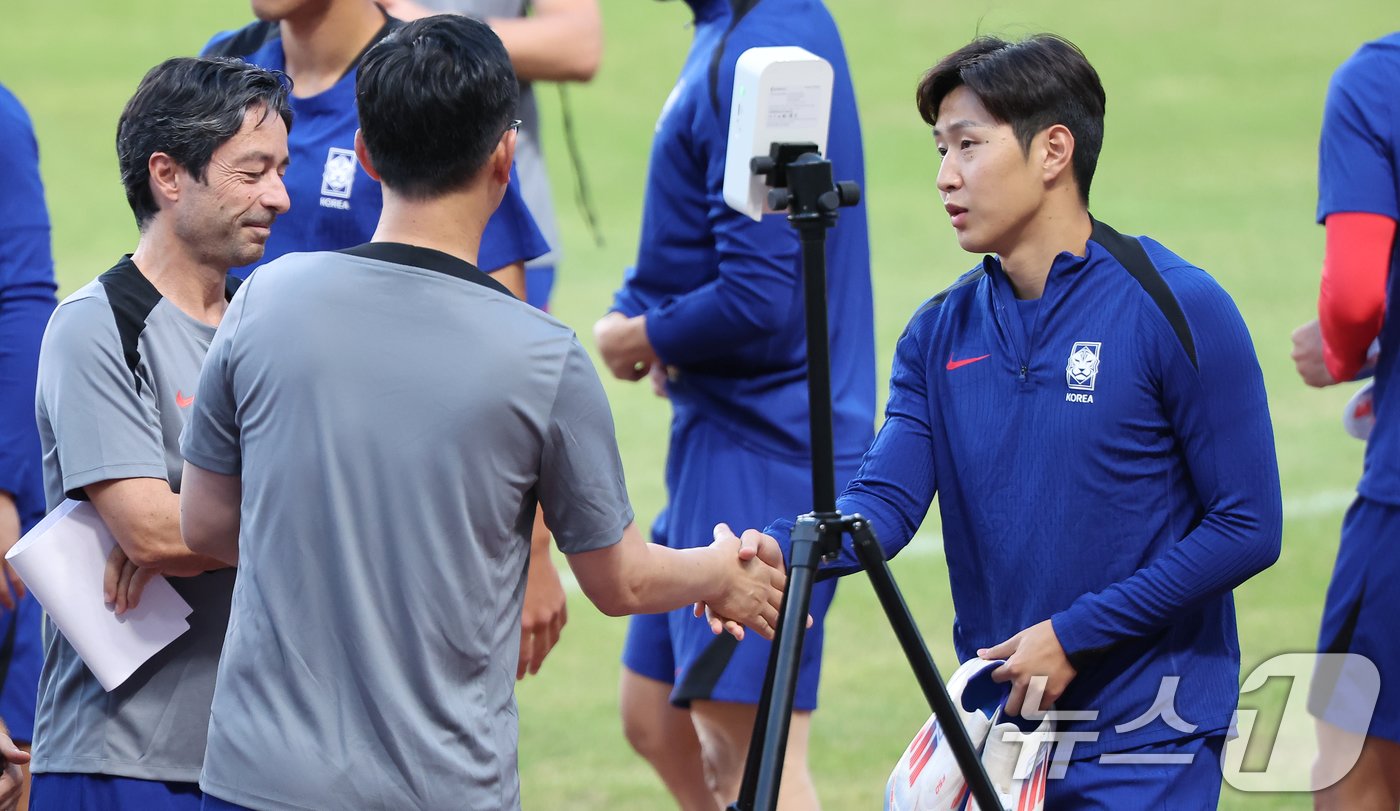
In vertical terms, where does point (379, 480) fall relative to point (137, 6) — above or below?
below

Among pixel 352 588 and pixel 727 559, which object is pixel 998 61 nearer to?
pixel 727 559

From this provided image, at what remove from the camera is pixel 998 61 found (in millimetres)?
2871

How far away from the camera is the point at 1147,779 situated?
106 inches

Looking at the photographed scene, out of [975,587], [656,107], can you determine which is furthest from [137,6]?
[975,587]

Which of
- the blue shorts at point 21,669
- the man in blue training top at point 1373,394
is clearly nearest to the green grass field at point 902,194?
the man in blue training top at point 1373,394

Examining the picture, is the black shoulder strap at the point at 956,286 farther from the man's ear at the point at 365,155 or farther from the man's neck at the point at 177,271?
the man's neck at the point at 177,271

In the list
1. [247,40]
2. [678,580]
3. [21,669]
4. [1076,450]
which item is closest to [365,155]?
[678,580]

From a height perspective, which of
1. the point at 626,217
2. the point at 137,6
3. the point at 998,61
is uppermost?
the point at 137,6

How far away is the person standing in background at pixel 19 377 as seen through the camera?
143 inches

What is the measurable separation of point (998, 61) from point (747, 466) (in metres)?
1.34

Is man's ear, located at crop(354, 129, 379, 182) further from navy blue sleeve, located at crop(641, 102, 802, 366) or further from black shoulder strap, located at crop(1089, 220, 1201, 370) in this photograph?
navy blue sleeve, located at crop(641, 102, 802, 366)

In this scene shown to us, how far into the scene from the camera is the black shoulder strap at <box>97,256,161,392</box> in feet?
8.96

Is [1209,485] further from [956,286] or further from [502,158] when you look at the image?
[502,158]

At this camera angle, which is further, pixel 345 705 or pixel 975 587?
pixel 975 587
